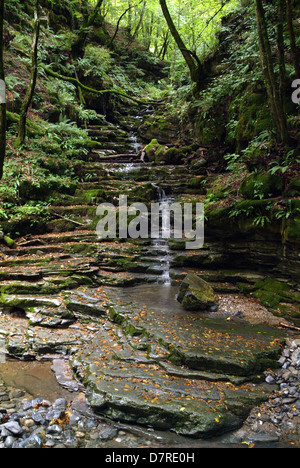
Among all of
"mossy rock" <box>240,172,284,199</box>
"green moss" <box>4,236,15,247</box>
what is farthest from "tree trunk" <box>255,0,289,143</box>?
"green moss" <box>4,236,15,247</box>

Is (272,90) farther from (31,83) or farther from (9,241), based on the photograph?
(31,83)

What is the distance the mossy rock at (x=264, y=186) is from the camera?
6.41 m

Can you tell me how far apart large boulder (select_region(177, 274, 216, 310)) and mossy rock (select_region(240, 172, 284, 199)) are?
2.46 meters

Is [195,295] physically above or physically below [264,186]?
below

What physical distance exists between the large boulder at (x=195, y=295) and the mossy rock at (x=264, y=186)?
2.46 metres

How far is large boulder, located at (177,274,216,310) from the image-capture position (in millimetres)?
5918

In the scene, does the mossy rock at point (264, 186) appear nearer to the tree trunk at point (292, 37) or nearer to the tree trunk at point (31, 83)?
the tree trunk at point (292, 37)

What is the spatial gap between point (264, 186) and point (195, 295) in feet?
9.85

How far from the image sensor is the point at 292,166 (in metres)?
6.25

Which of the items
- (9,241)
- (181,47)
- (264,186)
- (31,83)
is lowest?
(9,241)

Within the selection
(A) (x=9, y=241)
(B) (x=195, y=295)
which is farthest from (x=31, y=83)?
(B) (x=195, y=295)

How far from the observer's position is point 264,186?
21.4 feet

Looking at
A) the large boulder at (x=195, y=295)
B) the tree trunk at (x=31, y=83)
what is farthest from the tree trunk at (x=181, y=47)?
the large boulder at (x=195, y=295)
